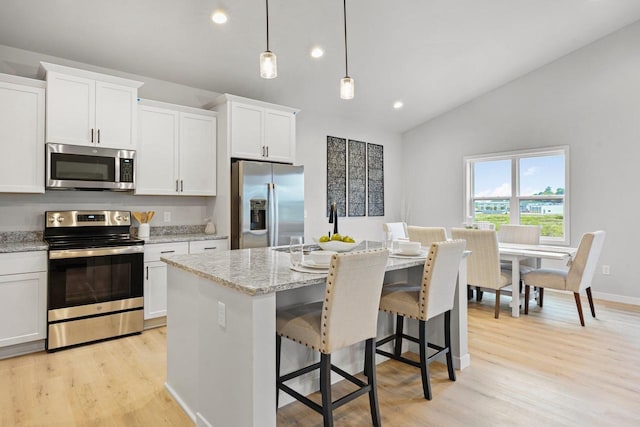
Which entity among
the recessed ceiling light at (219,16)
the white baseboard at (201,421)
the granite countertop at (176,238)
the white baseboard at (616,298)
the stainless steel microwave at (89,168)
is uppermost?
the recessed ceiling light at (219,16)

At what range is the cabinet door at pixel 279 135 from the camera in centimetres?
443

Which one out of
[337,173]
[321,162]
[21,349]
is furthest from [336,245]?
[337,173]

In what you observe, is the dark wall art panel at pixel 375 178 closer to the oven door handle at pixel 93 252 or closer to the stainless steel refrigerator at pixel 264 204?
the stainless steel refrigerator at pixel 264 204

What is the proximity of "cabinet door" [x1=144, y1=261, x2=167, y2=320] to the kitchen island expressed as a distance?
1.34 metres

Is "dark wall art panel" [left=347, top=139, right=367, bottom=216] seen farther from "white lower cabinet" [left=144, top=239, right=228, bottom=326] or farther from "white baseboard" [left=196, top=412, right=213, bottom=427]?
"white baseboard" [left=196, top=412, right=213, bottom=427]

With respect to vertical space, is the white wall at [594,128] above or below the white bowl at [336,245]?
above

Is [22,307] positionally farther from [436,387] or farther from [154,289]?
[436,387]

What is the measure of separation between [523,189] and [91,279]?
5.61 m

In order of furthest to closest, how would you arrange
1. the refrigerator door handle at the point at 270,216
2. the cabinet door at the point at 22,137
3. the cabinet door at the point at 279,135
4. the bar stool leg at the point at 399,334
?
the cabinet door at the point at 279,135, the refrigerator door handle at the point at 270,216, the cabinet door at the point at 22,137, the bar stool leg at the point at 399,334

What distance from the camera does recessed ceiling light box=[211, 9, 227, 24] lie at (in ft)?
10.7

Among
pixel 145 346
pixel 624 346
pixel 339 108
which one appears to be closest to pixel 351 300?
pixel 145 346

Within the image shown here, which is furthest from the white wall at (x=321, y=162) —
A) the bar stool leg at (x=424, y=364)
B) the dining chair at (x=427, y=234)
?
the bar stool leg at (x=424, y=364)

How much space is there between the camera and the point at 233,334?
1.74 metres

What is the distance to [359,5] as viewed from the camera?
353 cm
